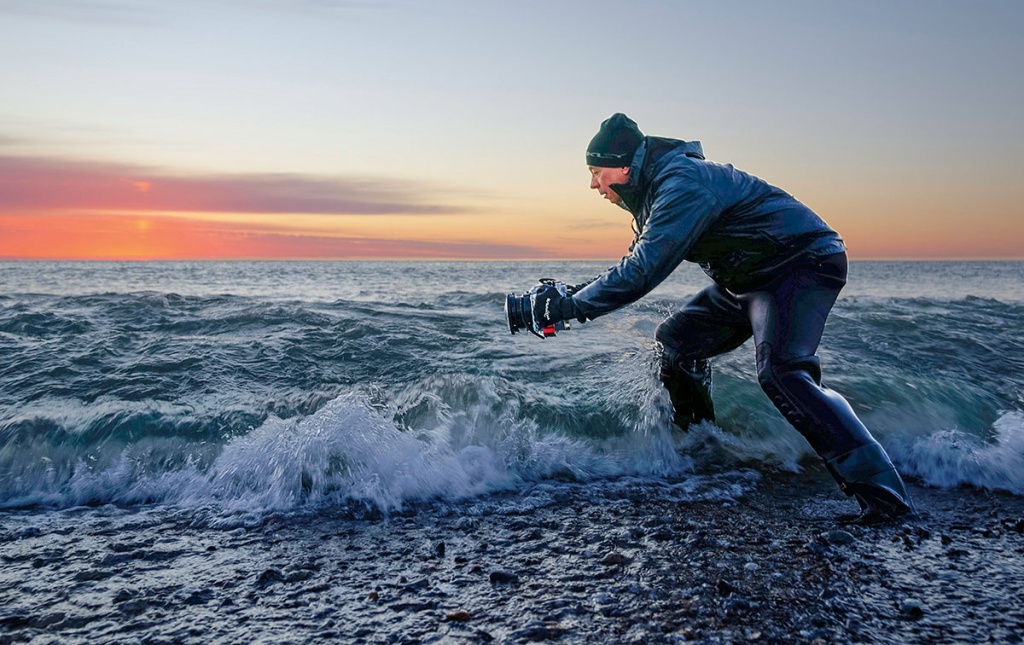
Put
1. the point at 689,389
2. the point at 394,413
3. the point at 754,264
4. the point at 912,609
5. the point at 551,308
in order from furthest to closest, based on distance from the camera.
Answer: the point at 394,413 < the point at 689,389 < the point at 754,264 < the point at 551,308 < the point at 912,609

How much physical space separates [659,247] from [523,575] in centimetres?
191

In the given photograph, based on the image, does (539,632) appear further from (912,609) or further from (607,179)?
(607,179)

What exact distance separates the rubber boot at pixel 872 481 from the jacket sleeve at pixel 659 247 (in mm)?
1580

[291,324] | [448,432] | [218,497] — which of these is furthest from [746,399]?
[291,324]

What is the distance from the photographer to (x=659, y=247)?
3.74 m

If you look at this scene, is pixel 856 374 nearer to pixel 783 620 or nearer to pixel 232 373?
pixel 783 620

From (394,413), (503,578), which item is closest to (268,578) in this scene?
(503,578)

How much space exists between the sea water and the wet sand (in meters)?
0.51

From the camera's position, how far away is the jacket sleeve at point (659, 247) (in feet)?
12.3

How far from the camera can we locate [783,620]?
272 cm

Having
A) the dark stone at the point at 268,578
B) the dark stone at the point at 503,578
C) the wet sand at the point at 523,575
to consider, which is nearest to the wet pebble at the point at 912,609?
the wet sand at the point at 523,575

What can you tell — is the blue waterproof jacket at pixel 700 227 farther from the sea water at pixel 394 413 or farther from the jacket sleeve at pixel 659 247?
the sea water at pixel 394 413

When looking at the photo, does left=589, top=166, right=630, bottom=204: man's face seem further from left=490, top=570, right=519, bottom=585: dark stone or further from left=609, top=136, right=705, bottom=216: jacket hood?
left=490, top=570, right=519, bottom=585: dark stone

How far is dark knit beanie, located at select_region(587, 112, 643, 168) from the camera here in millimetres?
4074
